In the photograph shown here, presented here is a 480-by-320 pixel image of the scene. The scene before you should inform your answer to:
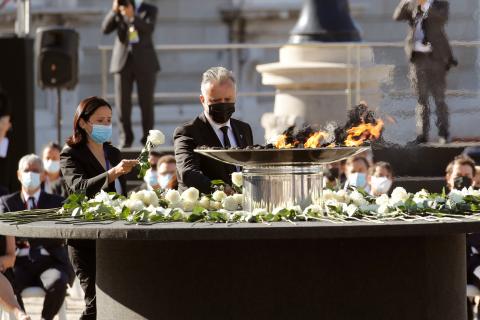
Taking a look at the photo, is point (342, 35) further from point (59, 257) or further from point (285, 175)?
point (285, 175)

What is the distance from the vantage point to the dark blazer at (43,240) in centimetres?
1110

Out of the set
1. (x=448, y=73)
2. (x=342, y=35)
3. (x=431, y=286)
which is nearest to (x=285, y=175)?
(x=431, y=286)

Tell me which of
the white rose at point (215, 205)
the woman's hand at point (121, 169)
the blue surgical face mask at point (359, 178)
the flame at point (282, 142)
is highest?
the flame at point (282, 142)

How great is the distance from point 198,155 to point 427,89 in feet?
5.38

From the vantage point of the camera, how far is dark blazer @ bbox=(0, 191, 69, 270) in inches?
437

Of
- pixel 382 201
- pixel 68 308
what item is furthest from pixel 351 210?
pixel 68 308

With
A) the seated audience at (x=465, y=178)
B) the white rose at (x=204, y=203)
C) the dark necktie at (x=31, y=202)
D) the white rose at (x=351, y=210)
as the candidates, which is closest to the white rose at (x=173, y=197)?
the white rose at (x=204, y=203)

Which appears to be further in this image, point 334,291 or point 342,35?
point 342,35

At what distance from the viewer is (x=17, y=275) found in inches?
430

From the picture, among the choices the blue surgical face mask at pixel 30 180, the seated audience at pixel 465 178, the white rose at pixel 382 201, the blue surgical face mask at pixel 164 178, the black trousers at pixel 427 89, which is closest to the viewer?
the white rose at pixel 382 201

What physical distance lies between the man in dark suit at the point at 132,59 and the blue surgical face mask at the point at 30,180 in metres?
6.33

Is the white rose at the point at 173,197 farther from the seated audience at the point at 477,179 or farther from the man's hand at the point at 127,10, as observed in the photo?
the man's hand at the point at 127,10

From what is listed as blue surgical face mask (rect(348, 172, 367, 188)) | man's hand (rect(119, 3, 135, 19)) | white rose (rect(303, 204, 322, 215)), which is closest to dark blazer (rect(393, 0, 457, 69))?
white rose (rect(303, 204, 322, 215))

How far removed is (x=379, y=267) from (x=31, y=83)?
11.4 m
